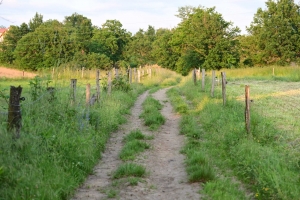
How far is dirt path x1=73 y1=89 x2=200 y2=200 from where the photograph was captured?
19.2ft

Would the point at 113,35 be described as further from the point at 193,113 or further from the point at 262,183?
the point at 262,183

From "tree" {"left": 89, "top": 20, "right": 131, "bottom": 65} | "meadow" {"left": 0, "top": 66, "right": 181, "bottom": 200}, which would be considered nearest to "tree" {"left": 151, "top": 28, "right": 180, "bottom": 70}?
"tree" {"left": 89, "top": 20, "right": 131, "bottom": 65}

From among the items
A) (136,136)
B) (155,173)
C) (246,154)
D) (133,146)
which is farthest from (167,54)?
(155,173)

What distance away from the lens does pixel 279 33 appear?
Answer: 49062mm

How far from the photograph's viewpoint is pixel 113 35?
61781 mm

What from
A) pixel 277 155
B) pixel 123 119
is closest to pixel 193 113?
pixel 123 119

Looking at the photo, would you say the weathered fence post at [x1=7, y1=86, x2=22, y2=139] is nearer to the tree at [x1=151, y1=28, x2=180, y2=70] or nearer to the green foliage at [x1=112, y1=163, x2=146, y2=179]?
the green foliage at [x1=112, y1=163, x2=146, y2=179]

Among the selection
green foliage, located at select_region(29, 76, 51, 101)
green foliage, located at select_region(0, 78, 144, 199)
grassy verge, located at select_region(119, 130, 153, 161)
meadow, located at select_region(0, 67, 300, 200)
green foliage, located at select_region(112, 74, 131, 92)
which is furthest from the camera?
green foliage, located at select_region(112, 74, 131, 92)

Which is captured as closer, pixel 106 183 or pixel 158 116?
pixel 106 183

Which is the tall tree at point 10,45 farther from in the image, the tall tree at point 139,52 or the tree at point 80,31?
the tall tree at point 139,52

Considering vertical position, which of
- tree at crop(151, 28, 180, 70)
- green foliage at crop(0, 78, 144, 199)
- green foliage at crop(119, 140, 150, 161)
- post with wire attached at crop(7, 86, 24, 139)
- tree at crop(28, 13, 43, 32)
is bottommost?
green foliage at crop(119, 140, 150, 161)

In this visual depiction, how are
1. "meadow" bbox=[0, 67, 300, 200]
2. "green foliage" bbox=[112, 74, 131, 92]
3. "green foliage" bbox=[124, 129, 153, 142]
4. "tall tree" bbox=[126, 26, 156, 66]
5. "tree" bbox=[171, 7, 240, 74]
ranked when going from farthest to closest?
"tall tree" bbox=[126, 26, 156, 66] < "tree" bbox=[171, 7, 240, 74] < "green foliage" bbox=[112, 74, 131, 92] < "green foliage" bbox=[124, 129, 153, 142] < "meadow" bbox=[0, 67, 300, 200]

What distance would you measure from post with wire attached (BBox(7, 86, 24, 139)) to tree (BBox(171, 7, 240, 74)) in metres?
43.5

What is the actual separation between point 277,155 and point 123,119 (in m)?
6.69
